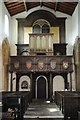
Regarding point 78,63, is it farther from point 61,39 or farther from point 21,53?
point 21,53

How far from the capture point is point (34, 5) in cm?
2452

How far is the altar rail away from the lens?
21895 millimetres

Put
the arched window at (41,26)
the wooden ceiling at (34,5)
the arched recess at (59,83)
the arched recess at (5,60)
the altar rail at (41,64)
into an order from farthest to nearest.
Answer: the arched window at (41,26) → the arched recess at (59,83) → the wooden ceiling at (34,5) → the altar rail at (41,64) → the arched recess at (5,60)

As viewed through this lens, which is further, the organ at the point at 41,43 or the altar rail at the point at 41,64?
the organ at the point at 41,43

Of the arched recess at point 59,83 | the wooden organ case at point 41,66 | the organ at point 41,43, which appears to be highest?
the organ at point 41,43

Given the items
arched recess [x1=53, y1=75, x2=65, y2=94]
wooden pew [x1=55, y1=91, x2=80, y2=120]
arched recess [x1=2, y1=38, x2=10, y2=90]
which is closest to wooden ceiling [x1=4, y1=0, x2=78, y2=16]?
arched recess [x1=2, y1=38, x2=10, y2=90]

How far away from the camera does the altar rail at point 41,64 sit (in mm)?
21895

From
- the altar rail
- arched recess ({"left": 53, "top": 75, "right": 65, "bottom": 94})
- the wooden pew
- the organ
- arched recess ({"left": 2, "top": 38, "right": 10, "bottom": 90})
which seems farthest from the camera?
arched recess ({"left": 53, "top": 75, "right": 65, "bottom": 94})

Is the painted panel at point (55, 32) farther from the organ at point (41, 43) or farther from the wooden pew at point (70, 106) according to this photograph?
the wooden pew at point (70, 106)

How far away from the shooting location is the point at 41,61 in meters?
22.0

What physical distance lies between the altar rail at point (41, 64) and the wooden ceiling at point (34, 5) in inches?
165

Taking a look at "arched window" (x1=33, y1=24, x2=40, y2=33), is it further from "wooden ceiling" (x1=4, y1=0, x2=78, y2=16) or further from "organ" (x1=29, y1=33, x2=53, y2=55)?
"wooden ceiling" (x1=4, y1=0, x2=78, y2=16)

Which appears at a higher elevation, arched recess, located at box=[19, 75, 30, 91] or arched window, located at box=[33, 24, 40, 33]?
arched window, located at box=[33, 24, 40, 33]

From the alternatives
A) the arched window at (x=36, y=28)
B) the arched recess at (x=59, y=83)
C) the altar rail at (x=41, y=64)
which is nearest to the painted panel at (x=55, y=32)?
the arched window at (x=36, y=28)
